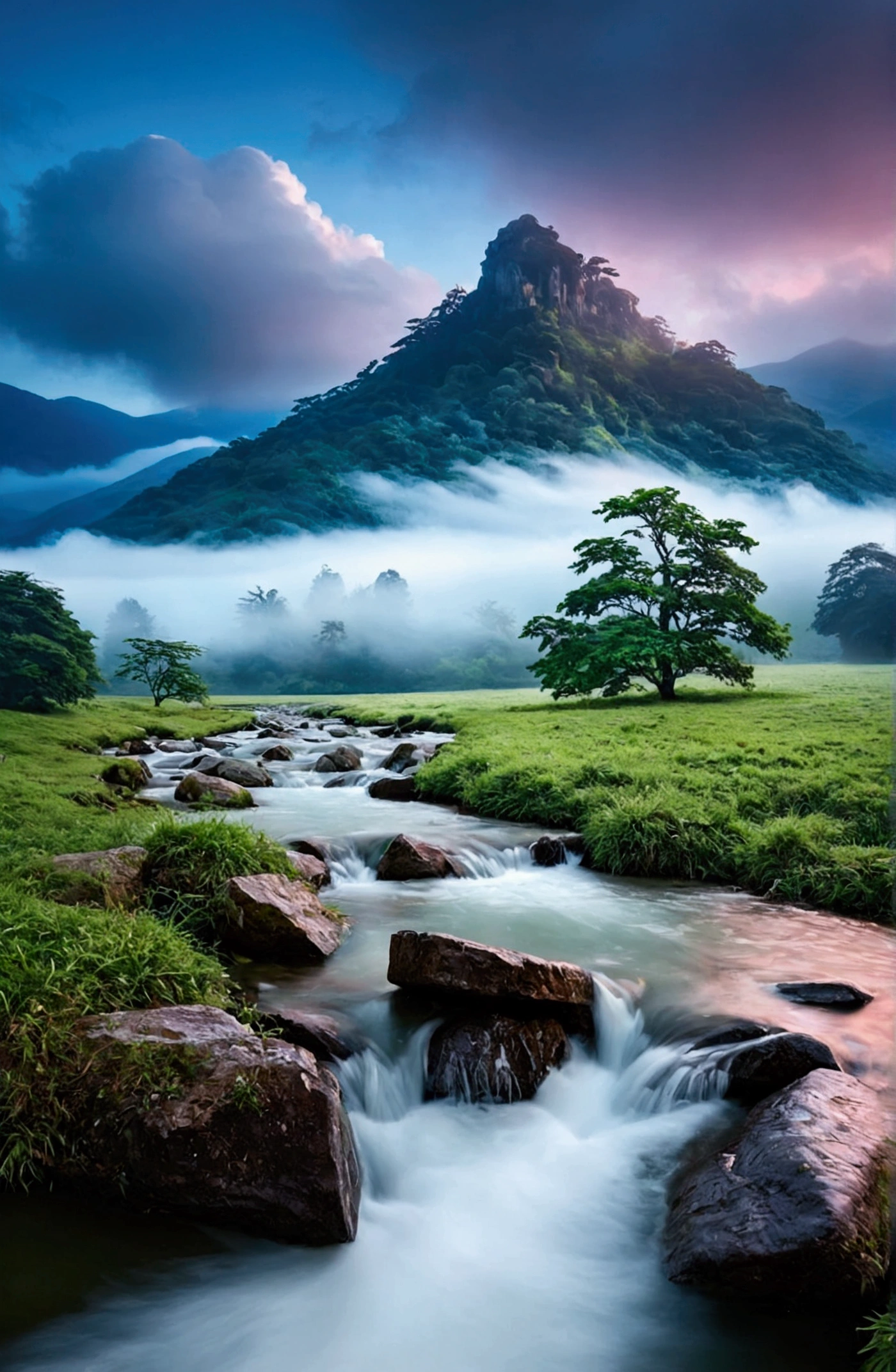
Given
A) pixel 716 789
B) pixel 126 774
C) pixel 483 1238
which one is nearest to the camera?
pixel 483 1238

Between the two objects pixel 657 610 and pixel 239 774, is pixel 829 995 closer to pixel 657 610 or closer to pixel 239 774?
pixel 239 774

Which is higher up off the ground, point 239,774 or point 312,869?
point 239,774

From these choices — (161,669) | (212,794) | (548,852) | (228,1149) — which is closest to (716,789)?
(548,852)

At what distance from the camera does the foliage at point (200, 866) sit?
6.64m

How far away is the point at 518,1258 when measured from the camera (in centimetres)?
376

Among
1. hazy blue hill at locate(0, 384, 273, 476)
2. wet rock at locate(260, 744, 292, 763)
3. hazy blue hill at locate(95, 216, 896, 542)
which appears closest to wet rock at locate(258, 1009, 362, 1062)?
wet rock at locate(260, 744, 292, 763)

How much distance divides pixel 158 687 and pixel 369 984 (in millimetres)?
32187

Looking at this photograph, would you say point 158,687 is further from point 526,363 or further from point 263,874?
point 526,363

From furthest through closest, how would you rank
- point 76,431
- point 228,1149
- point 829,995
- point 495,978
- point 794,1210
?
1. point 76,431
2. point 829,995
3. point 495,978
4. point 228,1149
5. point 794,1210

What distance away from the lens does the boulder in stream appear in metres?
5.18

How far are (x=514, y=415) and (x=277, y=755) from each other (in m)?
102

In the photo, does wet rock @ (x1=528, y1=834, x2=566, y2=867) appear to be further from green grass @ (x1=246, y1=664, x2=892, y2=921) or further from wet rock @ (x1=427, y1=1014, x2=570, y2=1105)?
wet rock @ (x1=427, y1=1014, x2=570, y2=1105)

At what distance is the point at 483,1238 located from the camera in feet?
12.7

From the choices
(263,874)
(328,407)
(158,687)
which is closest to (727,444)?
(328,407)
